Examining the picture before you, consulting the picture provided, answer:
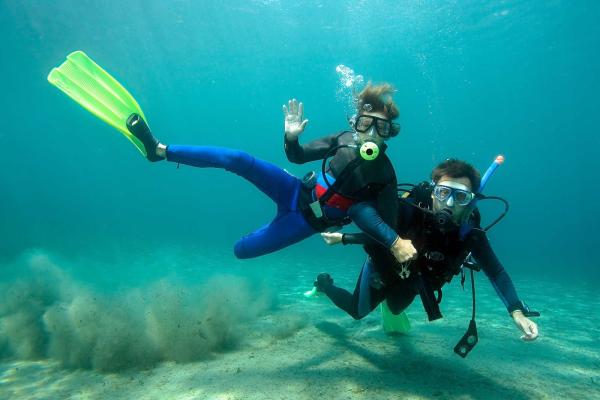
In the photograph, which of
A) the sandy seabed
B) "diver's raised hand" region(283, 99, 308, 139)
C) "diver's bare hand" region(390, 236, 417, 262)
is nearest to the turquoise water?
the sandy seabed

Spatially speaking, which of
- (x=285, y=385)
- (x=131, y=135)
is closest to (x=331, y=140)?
(x=131, y=135)

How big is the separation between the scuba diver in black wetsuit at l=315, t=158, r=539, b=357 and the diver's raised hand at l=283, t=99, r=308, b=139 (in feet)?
5.22

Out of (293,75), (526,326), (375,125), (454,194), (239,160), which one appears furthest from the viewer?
(293,75)

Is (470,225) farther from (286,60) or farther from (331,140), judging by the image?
(286,60)

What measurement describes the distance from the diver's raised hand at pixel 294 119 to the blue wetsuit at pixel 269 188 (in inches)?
16.3

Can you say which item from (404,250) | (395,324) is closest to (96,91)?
(404,250)

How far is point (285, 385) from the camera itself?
3582 millimetres

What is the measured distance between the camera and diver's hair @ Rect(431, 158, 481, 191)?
12.6 feet

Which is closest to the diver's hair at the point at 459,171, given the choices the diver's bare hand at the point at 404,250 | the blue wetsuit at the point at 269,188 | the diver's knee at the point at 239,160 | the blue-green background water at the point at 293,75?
the diver's bare hand at the point at 404,250

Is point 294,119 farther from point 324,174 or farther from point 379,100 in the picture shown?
point 379,100

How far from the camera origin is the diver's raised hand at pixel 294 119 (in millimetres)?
4629

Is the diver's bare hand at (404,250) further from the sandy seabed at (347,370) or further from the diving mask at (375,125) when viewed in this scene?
the diving mask at (375,125)

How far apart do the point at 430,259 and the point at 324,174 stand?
169cm

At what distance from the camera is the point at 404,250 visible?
313cm
